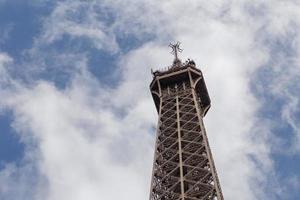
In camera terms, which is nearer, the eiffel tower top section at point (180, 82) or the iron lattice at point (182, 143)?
the iron lattice at point (182, 143)

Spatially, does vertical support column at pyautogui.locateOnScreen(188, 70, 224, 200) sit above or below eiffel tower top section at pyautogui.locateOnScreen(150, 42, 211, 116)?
below

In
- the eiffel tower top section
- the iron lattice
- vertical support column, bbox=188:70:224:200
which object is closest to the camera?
vertical support column, bbox=188:70:224:200

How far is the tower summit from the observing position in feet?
189

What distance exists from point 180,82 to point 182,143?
41.7ft

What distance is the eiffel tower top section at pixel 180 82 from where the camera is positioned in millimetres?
75500

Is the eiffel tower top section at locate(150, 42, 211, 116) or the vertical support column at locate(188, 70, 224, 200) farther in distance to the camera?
the eiffel tower top section at locate(150, 42, 211, 116)

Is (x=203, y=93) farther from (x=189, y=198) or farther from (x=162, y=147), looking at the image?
(x=189, y=198)

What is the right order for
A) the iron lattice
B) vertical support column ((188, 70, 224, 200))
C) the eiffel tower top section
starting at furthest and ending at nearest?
the eiffel tower top section < the iron lattice < vertical support column ((188, 70, 224, 200))

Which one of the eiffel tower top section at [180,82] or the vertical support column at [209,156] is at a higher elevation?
the eiffel tower top section at [180,82]

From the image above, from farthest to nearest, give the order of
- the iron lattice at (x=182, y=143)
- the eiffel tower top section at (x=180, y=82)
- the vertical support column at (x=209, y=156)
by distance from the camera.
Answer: the eiffel tower top section at (x=180, y=82) < the iron lattice at (x=182, y=143) < the vertical support column at (x=209, y=156)

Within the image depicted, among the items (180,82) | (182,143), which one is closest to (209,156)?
(182,143)

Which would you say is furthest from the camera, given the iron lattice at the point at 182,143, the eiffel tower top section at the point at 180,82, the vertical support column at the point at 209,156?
the eiffel tower top section at the point at 180,82

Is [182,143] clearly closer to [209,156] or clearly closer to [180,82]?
[209,156]

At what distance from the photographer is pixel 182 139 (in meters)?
65.4
